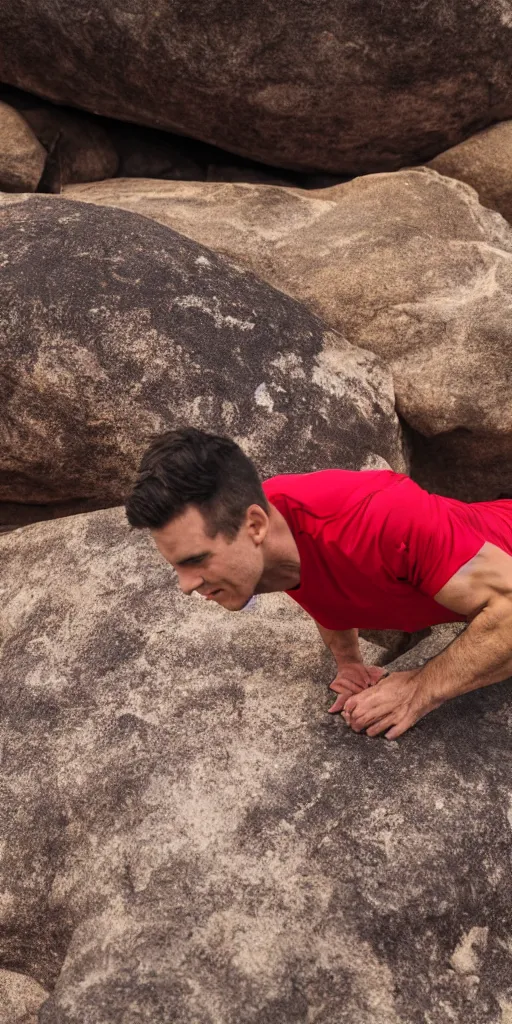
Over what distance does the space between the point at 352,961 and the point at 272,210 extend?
3322mm

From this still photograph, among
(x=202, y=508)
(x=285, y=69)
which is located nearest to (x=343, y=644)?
(x=202, y=508)

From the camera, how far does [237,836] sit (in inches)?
77.6

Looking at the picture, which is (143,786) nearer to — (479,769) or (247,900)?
(247,900)

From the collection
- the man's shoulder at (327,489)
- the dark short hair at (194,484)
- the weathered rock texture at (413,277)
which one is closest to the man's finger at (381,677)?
the man's shoulder at (327,489)

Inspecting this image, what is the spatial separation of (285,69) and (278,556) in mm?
2950

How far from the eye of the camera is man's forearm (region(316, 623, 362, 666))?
2.20 metres

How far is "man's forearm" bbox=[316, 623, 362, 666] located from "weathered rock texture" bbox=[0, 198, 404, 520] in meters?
0.94

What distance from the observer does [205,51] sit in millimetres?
4145

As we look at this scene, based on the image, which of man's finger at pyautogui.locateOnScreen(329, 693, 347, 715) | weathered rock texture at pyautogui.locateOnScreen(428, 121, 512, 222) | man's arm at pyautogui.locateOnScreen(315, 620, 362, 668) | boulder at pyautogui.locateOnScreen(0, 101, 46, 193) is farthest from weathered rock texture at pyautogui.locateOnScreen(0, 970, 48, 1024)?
weathered rock texture at pyautogui.locateOnScreen(428, 121, 512, 222)

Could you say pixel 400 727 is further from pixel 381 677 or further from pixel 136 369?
pixel 136 369

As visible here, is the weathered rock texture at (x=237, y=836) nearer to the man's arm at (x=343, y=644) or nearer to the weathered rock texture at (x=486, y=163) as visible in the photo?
the man's arm at (x=343, y=644)

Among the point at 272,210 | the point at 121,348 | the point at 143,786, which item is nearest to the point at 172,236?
the point at 121,348

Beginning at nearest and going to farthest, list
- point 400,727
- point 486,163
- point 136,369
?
point 400,727, point 136,369, point 486,163

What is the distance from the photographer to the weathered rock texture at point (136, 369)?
309 centimetres
